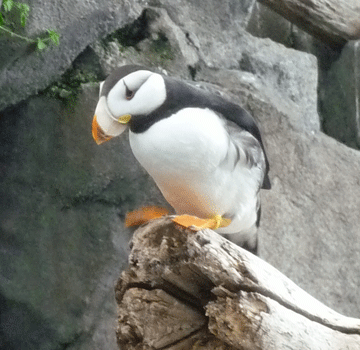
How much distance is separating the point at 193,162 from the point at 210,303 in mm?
286

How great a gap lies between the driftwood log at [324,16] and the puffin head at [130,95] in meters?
0.94

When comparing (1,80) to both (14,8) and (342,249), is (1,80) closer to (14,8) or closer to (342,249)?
(14,8)

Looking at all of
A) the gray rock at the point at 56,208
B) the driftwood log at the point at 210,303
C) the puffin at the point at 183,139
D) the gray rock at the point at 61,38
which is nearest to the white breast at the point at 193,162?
the puffin at the point at 183,139

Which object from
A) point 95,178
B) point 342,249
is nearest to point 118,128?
point 95,178

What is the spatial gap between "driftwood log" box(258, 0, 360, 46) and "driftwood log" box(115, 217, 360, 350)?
1.13 m

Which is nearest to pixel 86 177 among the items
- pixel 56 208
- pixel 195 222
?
pixel 56 208

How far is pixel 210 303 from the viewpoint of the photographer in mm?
896

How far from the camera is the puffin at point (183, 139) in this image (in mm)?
1035

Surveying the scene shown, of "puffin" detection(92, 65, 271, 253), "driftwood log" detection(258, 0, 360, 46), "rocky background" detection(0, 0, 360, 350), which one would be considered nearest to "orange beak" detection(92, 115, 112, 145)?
"puffin" detection(92, 65, 271, 253)

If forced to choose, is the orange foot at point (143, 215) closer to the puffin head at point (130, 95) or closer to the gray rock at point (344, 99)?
the puffin head at point (130, 95)

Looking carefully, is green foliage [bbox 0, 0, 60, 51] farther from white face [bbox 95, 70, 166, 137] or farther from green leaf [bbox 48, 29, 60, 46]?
white face [bbox 95, 70, 166, 137]

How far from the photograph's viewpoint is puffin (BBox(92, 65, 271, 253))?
40.8 inches

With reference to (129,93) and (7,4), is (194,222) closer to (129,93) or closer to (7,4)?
(129,93)

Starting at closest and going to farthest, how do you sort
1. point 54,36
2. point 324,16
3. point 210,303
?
point 210,303
point 54,36
point 324,16
